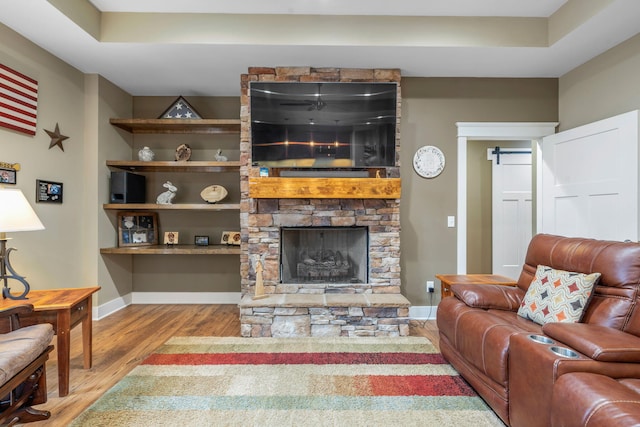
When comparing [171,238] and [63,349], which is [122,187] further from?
[63,349]

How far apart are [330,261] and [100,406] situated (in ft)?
7.28

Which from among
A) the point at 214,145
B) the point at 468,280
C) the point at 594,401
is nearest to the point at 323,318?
the point at 468,280

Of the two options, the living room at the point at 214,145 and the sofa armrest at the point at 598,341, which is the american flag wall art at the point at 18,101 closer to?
the living room at the point at 214,145

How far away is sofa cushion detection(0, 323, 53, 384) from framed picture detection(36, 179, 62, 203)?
1.59 meters

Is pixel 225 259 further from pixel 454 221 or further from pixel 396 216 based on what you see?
pixel 454 221

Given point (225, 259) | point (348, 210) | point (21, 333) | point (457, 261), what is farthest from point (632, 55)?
point (21, 333)

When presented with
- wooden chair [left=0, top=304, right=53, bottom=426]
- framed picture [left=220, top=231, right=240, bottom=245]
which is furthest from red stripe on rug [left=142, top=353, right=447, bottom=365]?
framed picture [left=220, top=231, right=240, bottom=245]

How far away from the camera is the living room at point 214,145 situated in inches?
122

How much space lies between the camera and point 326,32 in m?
→ 3.02

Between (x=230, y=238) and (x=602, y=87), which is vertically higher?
(x=602, y=87)

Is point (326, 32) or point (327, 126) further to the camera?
point (327, 126)

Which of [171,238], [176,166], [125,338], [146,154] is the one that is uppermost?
[146,154]

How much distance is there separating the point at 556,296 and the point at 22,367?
9.30 ft

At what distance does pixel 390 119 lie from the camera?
11.1 ft
